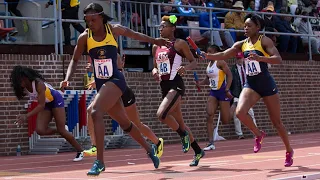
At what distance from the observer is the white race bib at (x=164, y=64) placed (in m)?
13.1

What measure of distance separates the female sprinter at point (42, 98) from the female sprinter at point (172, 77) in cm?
212

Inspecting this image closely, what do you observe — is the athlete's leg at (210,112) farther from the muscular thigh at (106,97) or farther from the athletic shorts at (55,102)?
the muscular thigh at (106,97)

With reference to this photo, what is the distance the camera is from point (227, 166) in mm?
12195

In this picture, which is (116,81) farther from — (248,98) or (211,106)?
(211,106)

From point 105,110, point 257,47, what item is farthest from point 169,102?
point 105,110

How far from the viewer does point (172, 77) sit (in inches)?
516

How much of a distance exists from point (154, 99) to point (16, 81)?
5.81 meters

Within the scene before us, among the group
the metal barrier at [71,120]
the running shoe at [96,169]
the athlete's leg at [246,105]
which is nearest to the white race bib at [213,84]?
the metal barrier at [71,120]

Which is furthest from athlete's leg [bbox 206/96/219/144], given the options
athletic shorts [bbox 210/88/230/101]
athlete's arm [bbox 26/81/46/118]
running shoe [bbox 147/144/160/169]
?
running shoe [bbox 147/144/160/169]

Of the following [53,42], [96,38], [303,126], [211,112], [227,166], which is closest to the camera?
[96,38]

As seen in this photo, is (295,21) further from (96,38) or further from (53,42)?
(96,38)

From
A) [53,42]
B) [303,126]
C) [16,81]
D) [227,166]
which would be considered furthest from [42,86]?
[303,126]

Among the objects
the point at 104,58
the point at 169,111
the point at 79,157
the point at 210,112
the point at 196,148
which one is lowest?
the point at 79,157

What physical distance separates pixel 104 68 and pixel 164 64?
2.69 metres
